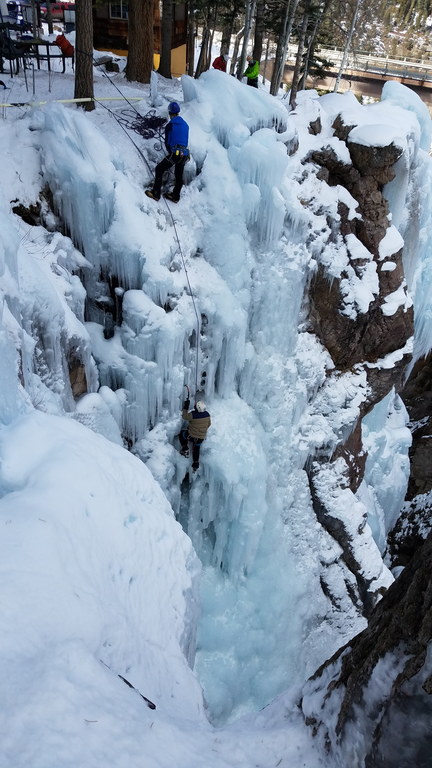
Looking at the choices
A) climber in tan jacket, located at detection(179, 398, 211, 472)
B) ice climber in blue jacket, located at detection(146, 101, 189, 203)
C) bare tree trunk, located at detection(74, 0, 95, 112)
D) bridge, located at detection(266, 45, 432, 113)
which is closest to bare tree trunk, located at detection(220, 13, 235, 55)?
bare tree trunk, located at detection(74, 0, 95, 112)

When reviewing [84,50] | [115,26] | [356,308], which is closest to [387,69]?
[115,26]

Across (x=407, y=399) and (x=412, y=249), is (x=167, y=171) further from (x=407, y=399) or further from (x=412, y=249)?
(x=407, y=399)

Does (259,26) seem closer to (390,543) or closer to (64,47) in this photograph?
(64,47)

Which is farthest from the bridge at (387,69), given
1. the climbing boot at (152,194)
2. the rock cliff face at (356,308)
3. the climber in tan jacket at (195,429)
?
the climber in tan jacket at (195,429)

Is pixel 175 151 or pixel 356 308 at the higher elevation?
pixel 175 151

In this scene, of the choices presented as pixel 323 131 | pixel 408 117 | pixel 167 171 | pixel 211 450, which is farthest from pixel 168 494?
pixel 408 117

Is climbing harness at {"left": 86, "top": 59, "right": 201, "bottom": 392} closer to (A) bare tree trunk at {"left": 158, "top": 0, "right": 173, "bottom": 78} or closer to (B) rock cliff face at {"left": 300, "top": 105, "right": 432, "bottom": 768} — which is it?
(B) rock cliff face at {"left": 300, "top": 105, "right": 432, "bottom": 768}

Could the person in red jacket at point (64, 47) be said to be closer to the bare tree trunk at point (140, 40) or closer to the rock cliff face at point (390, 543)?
the bare tree trunk at point (140, 40)
